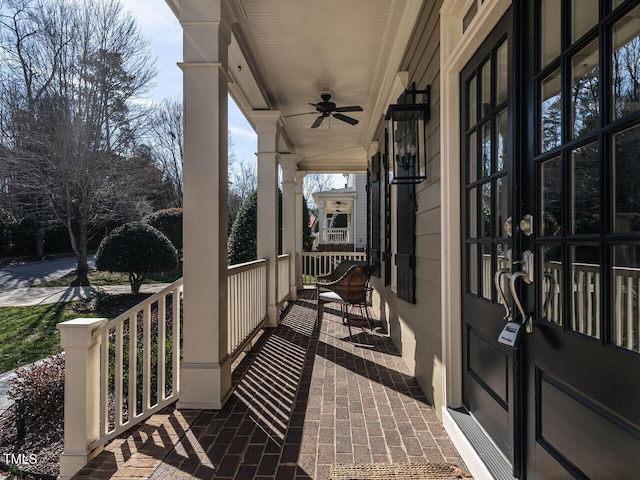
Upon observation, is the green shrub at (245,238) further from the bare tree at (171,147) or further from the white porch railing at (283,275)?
the bare tree at (171,147)

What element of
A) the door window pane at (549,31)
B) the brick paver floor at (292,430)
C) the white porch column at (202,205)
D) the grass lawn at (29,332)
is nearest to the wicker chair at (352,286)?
the brick paver floor at (292,430)

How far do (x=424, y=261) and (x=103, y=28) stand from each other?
11.2m

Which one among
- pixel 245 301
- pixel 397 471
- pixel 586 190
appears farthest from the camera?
pixel 245 301

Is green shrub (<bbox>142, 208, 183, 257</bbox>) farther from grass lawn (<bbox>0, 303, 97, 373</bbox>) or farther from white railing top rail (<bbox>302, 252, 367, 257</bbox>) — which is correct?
white railing top rail (<bbox>302, 252, 367, 257</bbox>)

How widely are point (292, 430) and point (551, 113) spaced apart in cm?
211

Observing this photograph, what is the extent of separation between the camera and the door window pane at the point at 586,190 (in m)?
1.13

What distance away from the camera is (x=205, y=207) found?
2.77 metres

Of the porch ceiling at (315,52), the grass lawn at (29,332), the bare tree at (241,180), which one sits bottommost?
the grass lawn at (29,332)

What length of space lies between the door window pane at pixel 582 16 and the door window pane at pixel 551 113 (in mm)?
134

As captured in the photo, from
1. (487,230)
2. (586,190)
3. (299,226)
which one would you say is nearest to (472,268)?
(487,230)

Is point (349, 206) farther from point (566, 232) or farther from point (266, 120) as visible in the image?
point (566, 232)

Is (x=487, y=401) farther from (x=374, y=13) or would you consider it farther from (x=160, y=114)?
(x=160, y=114)

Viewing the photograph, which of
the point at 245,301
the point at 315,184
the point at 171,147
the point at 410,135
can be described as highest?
the point at 171,147

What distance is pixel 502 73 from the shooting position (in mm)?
1776
